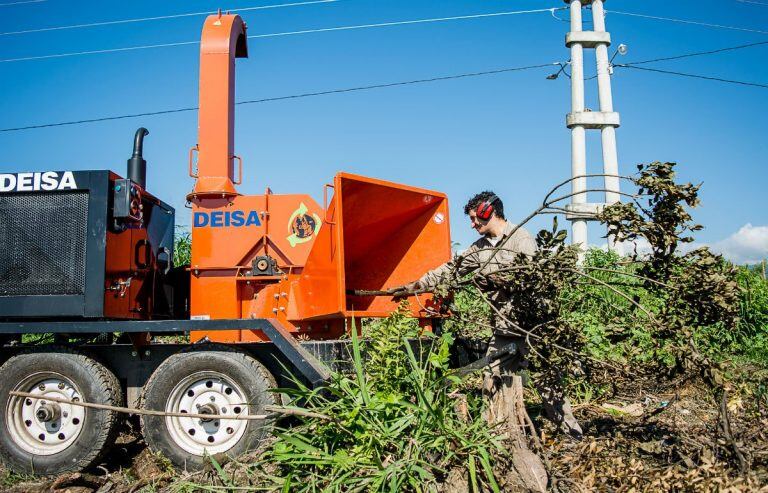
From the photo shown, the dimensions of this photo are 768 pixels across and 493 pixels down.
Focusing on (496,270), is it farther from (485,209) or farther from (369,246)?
(369,246)

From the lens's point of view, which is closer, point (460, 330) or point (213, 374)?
point (213, 374)

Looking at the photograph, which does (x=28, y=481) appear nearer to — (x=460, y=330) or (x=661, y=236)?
(x=460, y=330)

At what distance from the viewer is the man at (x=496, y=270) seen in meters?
4.82

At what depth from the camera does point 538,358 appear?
470 centimetres

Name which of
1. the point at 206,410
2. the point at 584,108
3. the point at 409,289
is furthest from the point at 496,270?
the point at 584,108

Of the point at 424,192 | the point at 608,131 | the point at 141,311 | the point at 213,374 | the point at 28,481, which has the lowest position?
the point at 28,481

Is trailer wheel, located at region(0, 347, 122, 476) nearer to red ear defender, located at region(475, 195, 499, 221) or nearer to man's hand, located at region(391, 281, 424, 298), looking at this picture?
man's hand, located at region(391, 281, 424, 298)

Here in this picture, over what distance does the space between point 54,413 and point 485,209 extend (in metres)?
4.07

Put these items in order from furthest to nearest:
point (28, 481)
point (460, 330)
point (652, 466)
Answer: point (460, 330)
point (28, 481)
point (652, 466)

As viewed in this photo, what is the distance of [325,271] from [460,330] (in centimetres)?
137

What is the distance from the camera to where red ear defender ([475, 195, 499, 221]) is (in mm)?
5719

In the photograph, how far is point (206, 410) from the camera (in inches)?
206

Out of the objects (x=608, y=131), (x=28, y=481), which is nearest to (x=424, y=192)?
(x=28, y=481)

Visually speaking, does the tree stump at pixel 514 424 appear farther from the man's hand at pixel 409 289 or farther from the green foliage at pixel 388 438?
the man's hand at pixel 409 289
